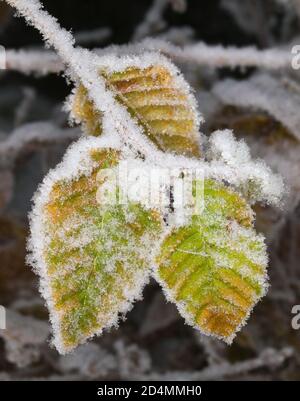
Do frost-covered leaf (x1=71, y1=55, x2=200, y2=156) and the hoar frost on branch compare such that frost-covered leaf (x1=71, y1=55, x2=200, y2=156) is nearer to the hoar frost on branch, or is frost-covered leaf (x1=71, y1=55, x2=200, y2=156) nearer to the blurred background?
the hoar frost on branch

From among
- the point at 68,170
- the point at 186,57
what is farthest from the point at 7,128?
the point at 68,170

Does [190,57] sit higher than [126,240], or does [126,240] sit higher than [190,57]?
[190,57]

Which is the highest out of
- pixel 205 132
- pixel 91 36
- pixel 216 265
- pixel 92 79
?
pixel 91 36

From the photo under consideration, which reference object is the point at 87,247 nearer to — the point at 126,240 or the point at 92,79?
the point at 126,240

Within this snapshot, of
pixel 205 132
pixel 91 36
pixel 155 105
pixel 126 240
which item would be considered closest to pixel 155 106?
pixel 155 105

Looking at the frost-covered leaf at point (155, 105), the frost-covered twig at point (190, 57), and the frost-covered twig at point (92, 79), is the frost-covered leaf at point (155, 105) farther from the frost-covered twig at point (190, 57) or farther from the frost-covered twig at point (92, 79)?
the frost-covered twig at point (190, 57)

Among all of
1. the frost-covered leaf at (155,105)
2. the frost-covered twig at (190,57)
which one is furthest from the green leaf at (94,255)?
the frost-covered twig at (190,57)

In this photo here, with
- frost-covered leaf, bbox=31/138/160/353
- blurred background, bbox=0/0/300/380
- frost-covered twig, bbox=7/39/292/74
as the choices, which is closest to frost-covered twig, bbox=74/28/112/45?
blurred background, bbox=0/0/300/380
